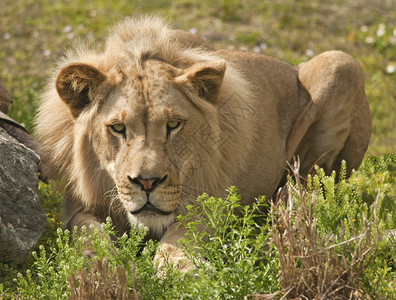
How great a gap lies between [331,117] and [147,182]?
8.22ft

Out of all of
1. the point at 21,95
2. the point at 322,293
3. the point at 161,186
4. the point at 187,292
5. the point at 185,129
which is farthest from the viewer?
the point at 21,95

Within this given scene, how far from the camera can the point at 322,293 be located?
3.20 meters

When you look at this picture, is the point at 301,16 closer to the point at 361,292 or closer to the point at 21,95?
the point at 21,95

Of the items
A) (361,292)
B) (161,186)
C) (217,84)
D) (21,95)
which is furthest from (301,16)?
(361,292)

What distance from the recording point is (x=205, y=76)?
177 inches

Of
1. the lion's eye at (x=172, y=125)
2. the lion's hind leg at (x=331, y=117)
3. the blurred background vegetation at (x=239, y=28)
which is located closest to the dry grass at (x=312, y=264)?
the lion's eye at (x=172, y=125)

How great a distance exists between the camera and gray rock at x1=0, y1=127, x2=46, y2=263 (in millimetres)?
4152

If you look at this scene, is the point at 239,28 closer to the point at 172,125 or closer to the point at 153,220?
the point at 172,125

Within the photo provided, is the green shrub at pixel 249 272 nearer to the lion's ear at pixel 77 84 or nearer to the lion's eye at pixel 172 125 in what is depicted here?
the lion's eye at pixel 172 125

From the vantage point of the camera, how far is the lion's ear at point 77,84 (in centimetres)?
438

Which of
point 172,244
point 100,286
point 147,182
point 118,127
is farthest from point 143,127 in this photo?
point 100,286

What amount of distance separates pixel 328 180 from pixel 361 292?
1057 millimetres

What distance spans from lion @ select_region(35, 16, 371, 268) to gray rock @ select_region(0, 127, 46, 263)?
1.02 feet

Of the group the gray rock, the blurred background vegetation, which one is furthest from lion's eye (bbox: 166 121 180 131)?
the blurred background vegetation
